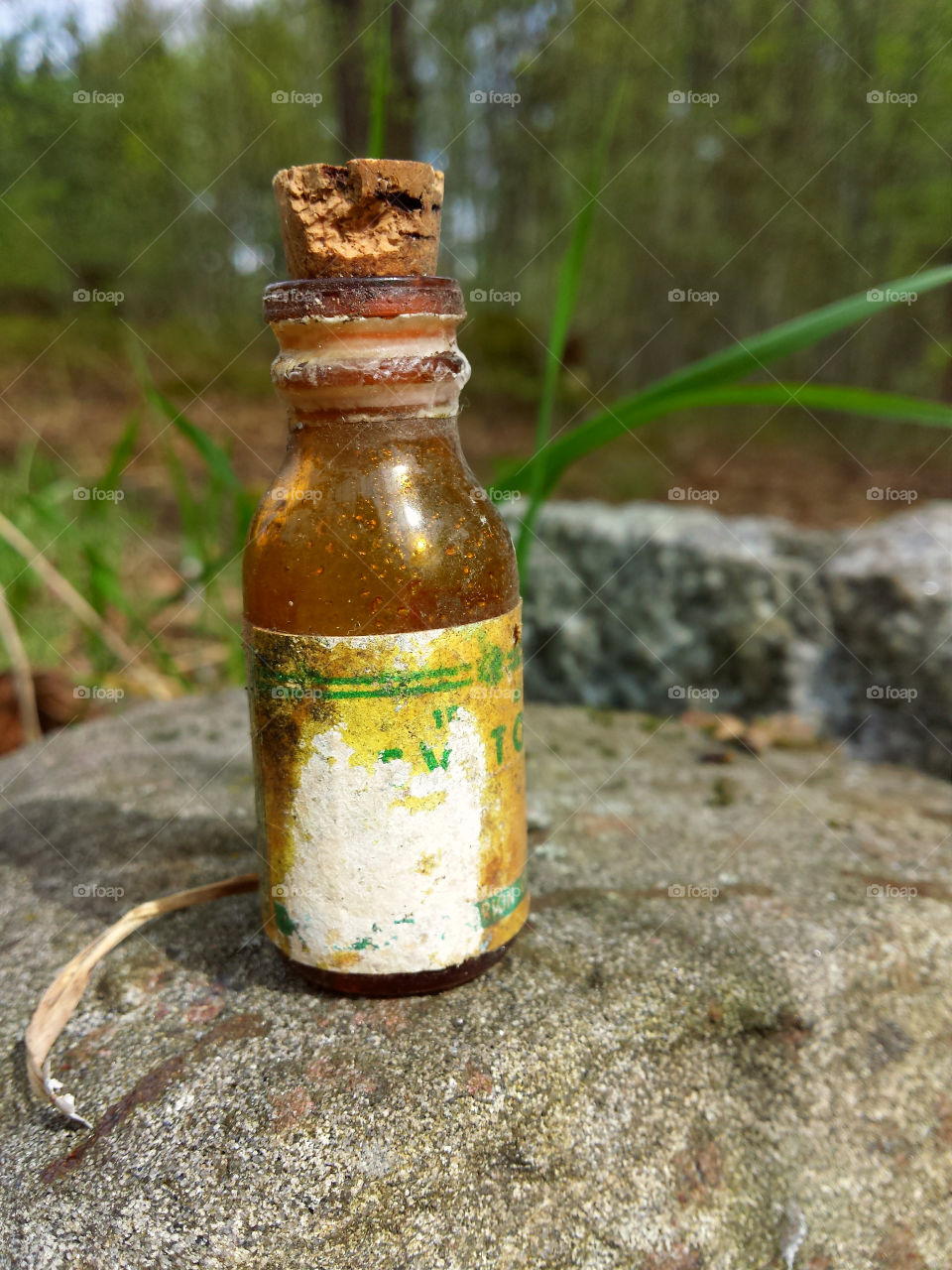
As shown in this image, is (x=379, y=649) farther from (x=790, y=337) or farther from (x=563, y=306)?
(x=563, y=306)

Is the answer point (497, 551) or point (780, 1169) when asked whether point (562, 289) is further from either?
point (780, 1169)

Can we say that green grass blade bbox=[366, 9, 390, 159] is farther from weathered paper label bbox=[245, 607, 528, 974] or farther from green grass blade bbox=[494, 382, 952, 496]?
weathered paper label bbox=[245, 607, 528, 974]

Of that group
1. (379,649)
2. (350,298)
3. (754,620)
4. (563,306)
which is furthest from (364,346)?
(754,620)

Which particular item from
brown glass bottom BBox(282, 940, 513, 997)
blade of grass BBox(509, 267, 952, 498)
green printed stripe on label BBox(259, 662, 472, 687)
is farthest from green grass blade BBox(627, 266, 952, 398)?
brown glass bottom BBox(282, 940, 513, 997)

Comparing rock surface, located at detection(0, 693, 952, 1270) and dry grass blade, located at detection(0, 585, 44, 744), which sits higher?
dry grass blade, located at detection(0, 585, 44, 744)

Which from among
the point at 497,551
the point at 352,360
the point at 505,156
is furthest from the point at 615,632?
the point at 505,156

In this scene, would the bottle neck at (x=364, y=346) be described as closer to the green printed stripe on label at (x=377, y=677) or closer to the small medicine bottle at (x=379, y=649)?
the small medicine bottle at (x=379, y=649)
